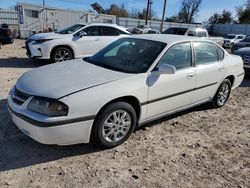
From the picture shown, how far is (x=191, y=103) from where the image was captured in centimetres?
459

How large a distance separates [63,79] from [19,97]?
0.61m

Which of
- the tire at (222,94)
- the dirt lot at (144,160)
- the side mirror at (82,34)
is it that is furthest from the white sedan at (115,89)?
the side mirror at (82,34)

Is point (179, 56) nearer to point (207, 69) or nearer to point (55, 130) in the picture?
point (207, 69)

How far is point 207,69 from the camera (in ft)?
15.3

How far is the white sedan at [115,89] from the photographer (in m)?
3.03

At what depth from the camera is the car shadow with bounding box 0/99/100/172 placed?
318 cm

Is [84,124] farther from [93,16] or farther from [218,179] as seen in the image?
[93,16]

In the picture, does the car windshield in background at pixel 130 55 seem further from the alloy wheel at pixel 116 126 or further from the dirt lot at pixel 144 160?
the dirt lot at pixel 144 160

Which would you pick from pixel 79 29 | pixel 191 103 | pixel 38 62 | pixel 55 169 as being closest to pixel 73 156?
pixel 55 169

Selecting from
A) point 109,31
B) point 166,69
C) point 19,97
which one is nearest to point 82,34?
point 109,31

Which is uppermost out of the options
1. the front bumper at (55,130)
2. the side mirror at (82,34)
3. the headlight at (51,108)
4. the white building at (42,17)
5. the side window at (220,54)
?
the white building at (42,17)

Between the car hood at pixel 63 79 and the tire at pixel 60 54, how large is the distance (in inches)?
187

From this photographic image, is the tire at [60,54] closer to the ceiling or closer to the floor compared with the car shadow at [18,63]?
closer to the ceiling

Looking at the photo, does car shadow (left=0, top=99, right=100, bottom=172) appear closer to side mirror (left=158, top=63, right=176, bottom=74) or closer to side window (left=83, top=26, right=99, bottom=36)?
side mirror (left=158, top=63, right=176, bottom=74)
